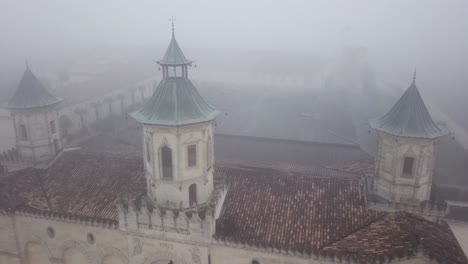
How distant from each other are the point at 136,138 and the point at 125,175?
86.1 feet

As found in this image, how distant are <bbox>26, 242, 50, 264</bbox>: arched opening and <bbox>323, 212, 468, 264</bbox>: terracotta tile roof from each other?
63.0ft

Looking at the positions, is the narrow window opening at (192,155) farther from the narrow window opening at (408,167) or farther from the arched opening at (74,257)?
the narrow window opening at (408,167)

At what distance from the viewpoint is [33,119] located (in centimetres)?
3103

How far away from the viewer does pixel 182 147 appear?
21688mm

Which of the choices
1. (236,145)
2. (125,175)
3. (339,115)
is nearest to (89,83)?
(236,145)

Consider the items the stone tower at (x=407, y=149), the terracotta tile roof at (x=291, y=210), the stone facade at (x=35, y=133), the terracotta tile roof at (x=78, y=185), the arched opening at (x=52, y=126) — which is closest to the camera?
the terracotta tile roof at (x=291, y=210)

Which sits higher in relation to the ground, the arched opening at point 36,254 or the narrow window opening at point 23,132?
the narrow window opening at point 23,132

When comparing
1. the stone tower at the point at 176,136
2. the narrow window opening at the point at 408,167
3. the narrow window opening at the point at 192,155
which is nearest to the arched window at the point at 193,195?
the stone tower at the point at 176,136

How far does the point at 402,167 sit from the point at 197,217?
42.2 ft

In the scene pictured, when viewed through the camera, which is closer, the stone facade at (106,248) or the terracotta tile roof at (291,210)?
the stone facade at (106,248)

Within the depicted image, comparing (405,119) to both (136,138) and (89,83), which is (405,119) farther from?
(89,83)

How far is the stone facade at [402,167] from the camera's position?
919 inches

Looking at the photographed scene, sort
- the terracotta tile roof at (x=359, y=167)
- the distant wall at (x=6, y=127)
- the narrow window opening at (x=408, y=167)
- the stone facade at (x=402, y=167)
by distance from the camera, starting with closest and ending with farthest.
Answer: the stone facade at (x=402, y=167) → the narrow window opening at (x=408, y=167) → the terracotta tile roof at (x=359, y=167) → the distant wall at (x=6, y=127)

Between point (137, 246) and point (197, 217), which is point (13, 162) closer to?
point (137, 246)
